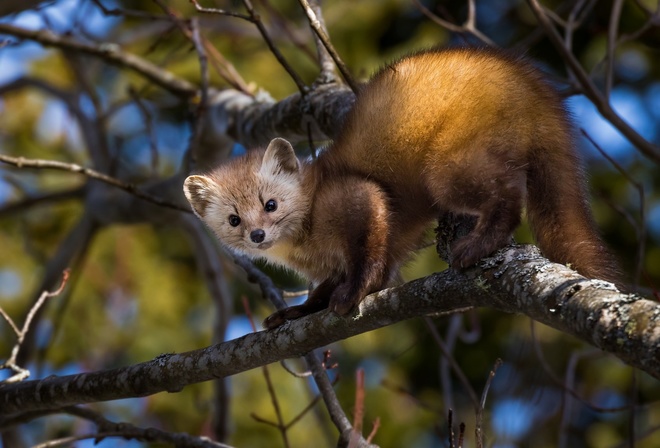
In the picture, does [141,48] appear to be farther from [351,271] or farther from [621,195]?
[351,271]

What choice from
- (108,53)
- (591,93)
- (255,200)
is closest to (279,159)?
(255,200)

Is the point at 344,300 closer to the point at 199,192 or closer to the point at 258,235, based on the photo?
the point at 258,235

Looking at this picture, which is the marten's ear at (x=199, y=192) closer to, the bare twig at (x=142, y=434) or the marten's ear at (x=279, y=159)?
the marten's ear at (x=279, y=159)

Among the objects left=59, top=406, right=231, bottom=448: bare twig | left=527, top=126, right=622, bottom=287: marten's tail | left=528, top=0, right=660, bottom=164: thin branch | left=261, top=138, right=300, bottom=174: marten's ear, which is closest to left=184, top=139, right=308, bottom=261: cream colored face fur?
left=261, top=138, right=300, bottom=174: marten's ear

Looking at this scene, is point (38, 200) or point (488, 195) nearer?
point (488, 195)

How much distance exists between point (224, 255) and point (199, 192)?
11.7ft

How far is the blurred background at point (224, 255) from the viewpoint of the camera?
8.11 metres

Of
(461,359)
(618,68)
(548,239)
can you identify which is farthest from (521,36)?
(548,239)

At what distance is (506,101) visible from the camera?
155 inches

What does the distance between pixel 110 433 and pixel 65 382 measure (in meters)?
0.39

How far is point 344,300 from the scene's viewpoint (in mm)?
3715

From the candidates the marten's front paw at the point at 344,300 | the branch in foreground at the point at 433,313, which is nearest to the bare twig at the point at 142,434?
the branch in foreground at the point at 433,313

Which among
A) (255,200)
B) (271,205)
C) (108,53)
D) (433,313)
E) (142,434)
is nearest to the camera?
(433,313)

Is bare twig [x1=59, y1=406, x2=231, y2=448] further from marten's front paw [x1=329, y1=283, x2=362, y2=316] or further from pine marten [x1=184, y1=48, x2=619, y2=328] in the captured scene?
marten's front paw [x1=329, y1=283, x2=362, y2=316]
